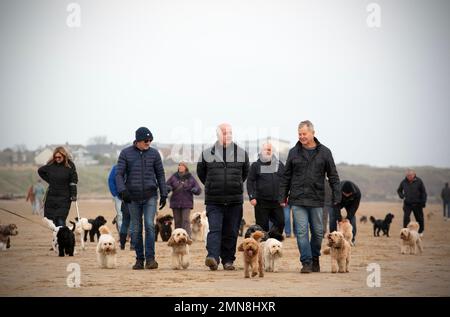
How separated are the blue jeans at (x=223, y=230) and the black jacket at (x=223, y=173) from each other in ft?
0.60

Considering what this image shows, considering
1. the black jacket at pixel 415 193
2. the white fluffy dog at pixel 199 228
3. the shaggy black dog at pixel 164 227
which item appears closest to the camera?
the shaggy black dog at pixel 164 227

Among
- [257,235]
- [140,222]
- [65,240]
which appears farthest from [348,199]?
[140,222]

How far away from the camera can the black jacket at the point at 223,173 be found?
46.4ft

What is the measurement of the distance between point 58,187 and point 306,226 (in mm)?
5311

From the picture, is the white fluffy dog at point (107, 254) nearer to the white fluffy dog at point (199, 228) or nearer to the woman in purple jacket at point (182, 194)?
the woman in purple jacket at point (182, 194)

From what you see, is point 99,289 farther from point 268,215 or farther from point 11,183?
point 11,183

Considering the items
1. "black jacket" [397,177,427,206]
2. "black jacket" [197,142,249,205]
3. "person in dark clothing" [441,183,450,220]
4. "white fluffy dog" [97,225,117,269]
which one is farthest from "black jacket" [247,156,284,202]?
"person in dark clothing" [441,183,450,220]

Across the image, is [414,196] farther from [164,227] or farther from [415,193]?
[164,227]

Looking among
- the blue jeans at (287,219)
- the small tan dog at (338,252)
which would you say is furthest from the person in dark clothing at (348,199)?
the small tan dog at (338,252)

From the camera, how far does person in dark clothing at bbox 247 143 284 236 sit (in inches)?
607

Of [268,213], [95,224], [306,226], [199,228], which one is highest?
[268,213]

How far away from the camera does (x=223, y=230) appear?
14461mm
